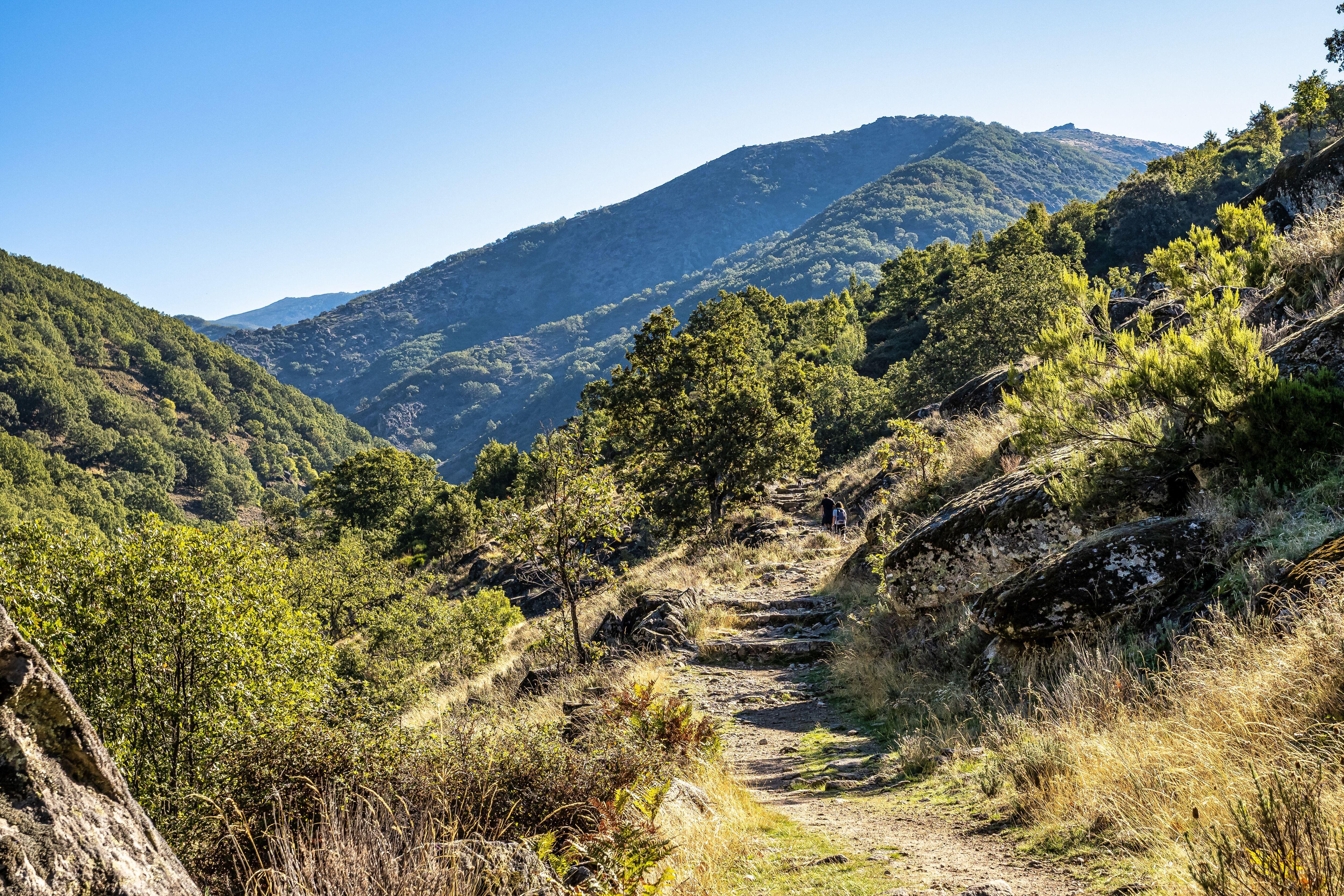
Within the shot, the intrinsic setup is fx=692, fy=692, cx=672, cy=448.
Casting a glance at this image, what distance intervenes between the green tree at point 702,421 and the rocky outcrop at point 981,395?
5073 millimetres

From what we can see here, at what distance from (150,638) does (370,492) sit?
190ft

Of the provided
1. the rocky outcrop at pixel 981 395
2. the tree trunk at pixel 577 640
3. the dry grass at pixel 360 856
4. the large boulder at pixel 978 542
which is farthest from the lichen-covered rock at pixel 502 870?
the rocky outcrop at pixel 981 395

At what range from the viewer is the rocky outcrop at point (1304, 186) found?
16438mm

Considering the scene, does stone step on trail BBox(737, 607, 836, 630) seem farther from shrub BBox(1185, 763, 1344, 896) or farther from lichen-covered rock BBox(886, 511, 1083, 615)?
shrub BBox(1185, 763, 1344, 896)

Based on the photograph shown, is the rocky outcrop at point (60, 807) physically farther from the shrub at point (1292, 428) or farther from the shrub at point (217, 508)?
the shrub at point (217, 508)

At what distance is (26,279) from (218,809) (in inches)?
10502

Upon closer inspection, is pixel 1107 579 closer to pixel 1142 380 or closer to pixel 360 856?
pixel 1142 380

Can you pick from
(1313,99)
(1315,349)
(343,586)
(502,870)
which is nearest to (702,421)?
(1315,349)

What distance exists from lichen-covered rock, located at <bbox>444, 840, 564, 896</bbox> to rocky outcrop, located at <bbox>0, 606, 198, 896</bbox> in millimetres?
1302

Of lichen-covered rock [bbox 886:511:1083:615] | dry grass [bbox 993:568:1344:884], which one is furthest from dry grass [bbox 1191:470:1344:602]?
lichen-covered rock [bbox 886:511:1083:615]

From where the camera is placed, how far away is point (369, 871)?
3475 mm

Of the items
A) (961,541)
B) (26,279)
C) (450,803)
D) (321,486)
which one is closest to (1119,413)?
(961,541)

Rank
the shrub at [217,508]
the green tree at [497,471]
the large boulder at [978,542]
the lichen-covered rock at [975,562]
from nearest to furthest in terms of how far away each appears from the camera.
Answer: the lichen-covered rock at [975,562] < the large boulder at [978,542] < the green tree at [497,471] < the shrub at [217,508]

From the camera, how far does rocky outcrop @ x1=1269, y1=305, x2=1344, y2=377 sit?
6.58 m
